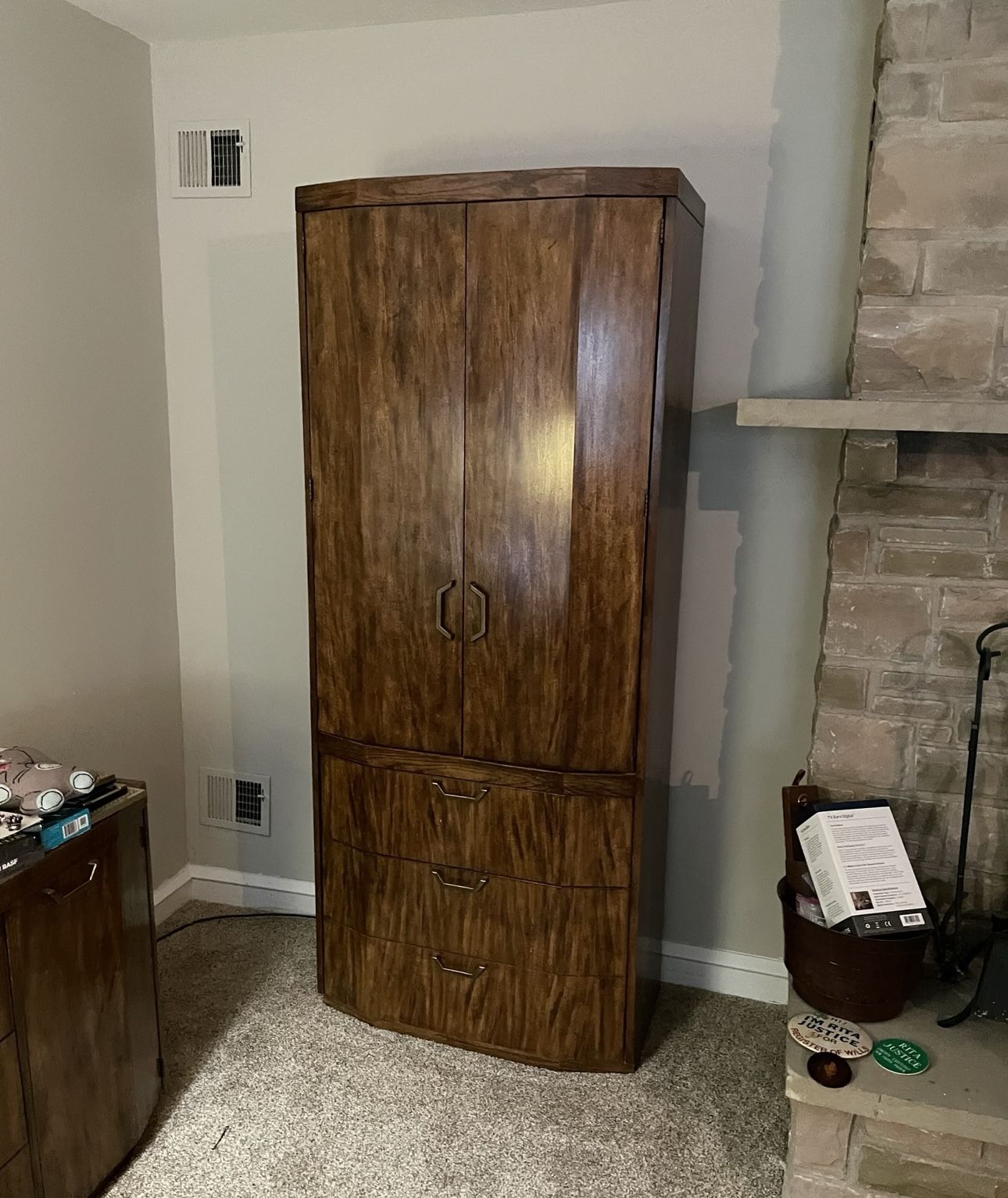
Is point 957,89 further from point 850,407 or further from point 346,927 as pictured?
point 346,927

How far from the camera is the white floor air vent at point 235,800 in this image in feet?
9.34

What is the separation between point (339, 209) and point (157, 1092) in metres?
1.94

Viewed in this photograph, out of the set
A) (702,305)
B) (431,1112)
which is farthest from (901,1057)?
(702,305)

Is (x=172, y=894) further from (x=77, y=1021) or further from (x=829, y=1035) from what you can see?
(x=829, y=1035)

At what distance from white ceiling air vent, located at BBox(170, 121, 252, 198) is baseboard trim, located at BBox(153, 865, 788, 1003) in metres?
1.98

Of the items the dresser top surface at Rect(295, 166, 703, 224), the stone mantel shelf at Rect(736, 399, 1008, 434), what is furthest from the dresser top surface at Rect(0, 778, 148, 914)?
the stone mantel shelf at Rect(736, 399, 1008, 434)

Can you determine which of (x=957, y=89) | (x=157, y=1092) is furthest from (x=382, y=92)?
(x=157, y=1092)

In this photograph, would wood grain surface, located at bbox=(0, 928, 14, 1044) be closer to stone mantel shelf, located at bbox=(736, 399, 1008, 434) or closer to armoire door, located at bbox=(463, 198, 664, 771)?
armoire door, located at bbox=(463, 198, 664, 771)

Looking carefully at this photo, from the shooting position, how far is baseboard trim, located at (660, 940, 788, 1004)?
2.50 m

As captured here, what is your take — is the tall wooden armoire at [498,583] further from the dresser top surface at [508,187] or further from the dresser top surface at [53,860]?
the dresser top surface at [53,860]

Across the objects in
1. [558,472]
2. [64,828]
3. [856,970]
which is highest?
[558,472]

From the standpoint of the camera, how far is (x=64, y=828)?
1.68 metres

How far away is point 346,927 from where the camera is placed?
2.34 metres

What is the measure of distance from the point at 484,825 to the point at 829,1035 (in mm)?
822
